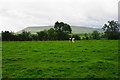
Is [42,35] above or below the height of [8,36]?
above

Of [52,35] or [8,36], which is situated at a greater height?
[52,35]

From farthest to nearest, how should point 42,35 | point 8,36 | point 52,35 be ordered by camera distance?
point 52,35, point 42,35, point 8,36

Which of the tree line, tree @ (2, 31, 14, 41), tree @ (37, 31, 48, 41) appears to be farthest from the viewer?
tree @ (37, 31, 48, 41)

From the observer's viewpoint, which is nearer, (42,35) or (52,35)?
(42,35)

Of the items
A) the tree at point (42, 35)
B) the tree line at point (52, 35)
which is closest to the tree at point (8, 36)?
the tree line at point (52, 35)

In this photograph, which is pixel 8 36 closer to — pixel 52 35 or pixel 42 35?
pixel 42 35

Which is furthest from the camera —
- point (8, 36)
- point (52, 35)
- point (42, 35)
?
point (52, 35)

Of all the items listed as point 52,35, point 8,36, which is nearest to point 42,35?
point 52,35

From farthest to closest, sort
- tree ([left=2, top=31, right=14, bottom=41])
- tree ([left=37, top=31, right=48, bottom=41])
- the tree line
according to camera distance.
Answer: tree ([left=37, top=31, right=48, bottom=41]), the tree line, tree ([left=2, top=31, right=14, bottom=41])

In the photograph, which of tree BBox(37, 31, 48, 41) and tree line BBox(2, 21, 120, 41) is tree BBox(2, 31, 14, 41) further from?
tree BBox(37, 31, 48, 41)

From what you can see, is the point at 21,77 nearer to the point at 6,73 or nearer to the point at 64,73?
the point at 6,73

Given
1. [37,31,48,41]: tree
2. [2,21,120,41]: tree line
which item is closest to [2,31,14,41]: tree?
[2,21,120,41]: tree line

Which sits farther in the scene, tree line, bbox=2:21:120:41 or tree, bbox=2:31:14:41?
tree line, bbox=2:21:120:41

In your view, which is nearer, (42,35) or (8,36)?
(8,36)
